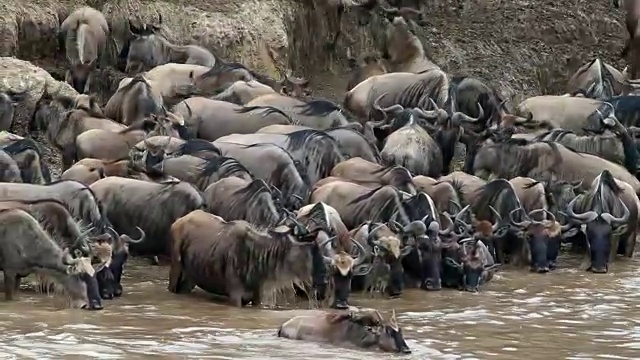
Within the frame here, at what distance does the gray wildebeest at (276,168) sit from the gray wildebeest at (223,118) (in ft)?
5.98

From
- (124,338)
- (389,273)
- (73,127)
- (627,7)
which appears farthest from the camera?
(627,7)

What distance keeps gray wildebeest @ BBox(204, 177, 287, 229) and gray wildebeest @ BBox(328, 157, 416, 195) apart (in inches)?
62.0

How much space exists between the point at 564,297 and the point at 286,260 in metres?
2.85

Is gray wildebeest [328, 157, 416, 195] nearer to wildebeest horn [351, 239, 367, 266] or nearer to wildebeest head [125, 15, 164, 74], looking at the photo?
wildebeest horn [351, 239, 367, 266]

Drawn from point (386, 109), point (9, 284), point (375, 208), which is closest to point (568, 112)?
point (386, 109)

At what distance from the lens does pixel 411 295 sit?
13.5m

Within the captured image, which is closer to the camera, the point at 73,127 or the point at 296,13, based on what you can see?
the point at 73,127

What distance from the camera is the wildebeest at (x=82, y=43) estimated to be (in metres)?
20.1

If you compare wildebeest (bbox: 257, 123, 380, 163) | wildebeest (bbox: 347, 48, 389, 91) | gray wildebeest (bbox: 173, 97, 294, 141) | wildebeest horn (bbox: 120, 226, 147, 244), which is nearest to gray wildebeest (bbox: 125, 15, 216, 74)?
wildebeest (bbox: 347, 48, 389, 91)

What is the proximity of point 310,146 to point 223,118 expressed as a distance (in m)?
1.68

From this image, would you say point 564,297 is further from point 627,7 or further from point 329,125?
point 627,7

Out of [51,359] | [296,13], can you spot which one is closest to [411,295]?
[51,359]

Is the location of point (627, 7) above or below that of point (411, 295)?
above

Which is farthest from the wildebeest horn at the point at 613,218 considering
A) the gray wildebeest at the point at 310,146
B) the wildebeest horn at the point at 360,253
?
the wildebeest horn at the point at 360,253
